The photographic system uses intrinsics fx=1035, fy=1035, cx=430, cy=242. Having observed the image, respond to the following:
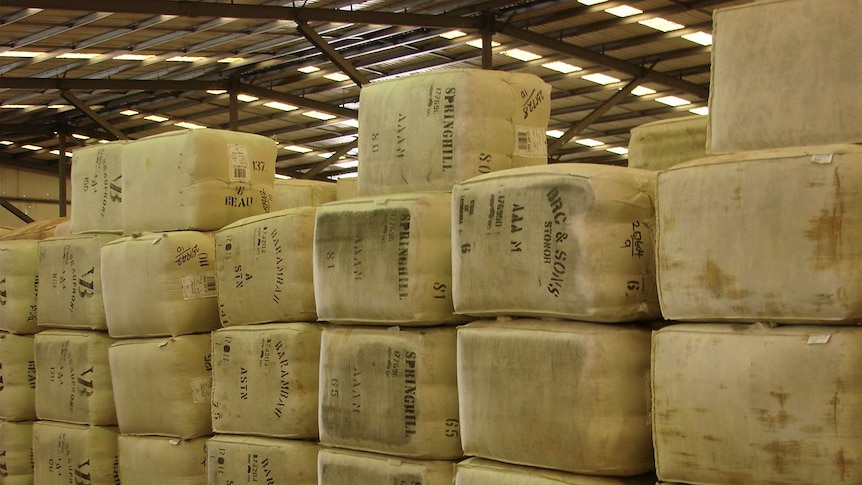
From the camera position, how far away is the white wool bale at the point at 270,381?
12.2 feet

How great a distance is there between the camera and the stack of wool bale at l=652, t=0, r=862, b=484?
2289mm

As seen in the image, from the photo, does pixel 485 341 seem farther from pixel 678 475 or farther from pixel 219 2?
pixel 219 2

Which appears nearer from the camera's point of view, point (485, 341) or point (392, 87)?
point (485, 341)

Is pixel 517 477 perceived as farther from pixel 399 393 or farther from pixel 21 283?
pixel 21 283

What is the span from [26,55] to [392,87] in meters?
7.52

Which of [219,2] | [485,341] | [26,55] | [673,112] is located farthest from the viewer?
[673,112]

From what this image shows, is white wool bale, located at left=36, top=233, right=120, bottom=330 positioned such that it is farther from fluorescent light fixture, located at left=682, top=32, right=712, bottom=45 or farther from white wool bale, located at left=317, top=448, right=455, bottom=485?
fluorescent light fixture, located at left=682, top=32, right=712, bottom=45

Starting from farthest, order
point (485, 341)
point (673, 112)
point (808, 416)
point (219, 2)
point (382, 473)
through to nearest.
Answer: point (673, 112)
point (219, 2)
point (382, 473)
point (485, 341)
point (808, 416)

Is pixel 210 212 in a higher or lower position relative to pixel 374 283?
higher

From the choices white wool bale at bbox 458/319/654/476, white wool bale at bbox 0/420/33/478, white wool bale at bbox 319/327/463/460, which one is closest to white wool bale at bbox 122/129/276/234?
white wool bale at bbox 319/327/463/460

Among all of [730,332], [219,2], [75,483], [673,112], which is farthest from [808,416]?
[673,112]

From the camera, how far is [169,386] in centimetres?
417

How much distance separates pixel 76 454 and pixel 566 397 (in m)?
2.73

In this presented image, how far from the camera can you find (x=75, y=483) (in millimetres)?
4590
